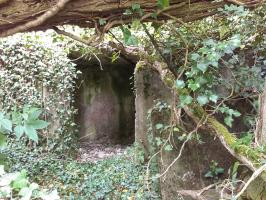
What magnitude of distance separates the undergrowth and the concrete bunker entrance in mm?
1565

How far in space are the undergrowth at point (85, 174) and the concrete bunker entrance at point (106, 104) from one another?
5.13 feet

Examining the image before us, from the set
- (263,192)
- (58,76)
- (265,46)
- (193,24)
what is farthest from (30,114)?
Answer: (58,76)

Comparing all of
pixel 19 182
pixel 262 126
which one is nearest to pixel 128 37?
pixel 262 126

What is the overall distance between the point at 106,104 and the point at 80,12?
5629mm

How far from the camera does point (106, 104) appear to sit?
7.42 m

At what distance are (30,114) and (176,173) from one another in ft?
8.57

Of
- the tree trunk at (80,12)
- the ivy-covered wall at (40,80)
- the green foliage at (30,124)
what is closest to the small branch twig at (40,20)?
the tree trunk at (80,12)

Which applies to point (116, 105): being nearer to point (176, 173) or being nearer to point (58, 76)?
point (58, 76)

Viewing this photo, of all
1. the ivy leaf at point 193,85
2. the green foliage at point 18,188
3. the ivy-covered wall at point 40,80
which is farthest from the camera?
the ivy-covered wall at point 40,80

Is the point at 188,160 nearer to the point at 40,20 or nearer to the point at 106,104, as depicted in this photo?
the point at 40,20

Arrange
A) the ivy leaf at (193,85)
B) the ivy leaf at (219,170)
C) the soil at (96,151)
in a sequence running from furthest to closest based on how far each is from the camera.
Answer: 1. the soil at (96,151)
2. the ivy leaf at (219,170)
3. the ivy leaf at (193,85)

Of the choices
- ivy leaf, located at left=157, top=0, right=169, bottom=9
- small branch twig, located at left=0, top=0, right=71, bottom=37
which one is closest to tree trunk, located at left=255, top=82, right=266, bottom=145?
ivy leaf, located at left=157, top=0, right=169, bottom=9

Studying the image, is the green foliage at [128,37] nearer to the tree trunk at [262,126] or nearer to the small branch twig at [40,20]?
the small branch twig at [40,20]

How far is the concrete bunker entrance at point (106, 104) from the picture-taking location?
23.7 feet
